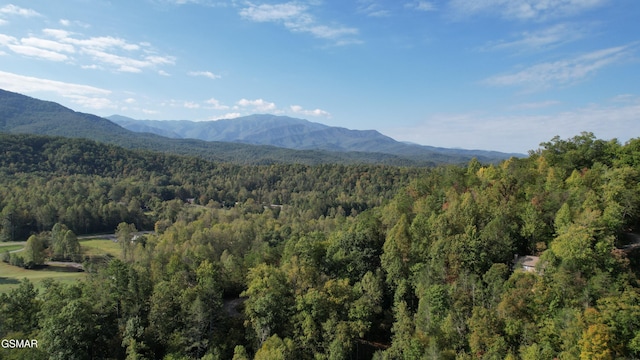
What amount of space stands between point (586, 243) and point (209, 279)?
108 feet

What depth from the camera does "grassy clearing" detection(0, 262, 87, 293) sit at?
192 ft

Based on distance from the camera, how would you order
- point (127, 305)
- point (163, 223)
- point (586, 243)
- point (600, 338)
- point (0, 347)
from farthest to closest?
point (163, 223), point (127, 305), point (586, 243), point (0, 347), point (600, 338)

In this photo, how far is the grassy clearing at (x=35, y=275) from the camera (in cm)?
5847

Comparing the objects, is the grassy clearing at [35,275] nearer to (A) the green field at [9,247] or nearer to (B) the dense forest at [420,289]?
(A) the green field at [9,247]

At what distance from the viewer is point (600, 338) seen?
25000 millimetres

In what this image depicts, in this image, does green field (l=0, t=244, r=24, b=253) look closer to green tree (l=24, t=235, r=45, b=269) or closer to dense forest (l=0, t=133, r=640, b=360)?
green tree (l=24, t=235, r=45, b=269)

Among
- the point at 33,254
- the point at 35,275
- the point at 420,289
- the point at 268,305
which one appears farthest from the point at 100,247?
the point at 420,289

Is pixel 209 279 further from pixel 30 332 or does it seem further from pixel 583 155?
pixel 583 155

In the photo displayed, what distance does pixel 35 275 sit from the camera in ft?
206

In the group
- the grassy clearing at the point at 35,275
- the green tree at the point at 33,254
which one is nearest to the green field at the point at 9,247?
the grassy clearing at the point at 35,275

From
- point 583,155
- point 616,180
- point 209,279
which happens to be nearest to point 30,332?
point 209,279

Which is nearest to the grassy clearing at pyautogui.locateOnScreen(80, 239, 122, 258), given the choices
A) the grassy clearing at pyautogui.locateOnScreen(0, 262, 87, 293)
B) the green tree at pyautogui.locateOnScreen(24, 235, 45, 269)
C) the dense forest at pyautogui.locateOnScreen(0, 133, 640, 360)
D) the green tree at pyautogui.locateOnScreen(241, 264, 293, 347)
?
the green tree at pyautogui.locateOnScreen(24, 235, 45, 269)

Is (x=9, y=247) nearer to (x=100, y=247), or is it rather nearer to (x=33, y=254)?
(x=100, y=247)

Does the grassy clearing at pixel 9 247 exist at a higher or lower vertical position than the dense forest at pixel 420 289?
lower
